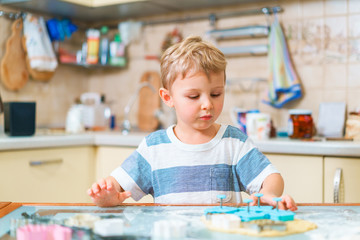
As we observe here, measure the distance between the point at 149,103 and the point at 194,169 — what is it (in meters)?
1.61

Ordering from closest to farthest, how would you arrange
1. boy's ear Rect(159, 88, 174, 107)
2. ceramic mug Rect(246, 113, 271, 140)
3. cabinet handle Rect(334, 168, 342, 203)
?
boy's ear Rect(159, 88, 174, 107) < cabinet handle Rect(334, 168, 342, 203) < ceramic mug Rect(246, 113, 271, 140)

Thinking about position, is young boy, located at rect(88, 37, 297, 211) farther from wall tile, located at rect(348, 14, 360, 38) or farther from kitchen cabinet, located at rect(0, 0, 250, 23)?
kitchen cabinet, located at rect(0, 0, 250, 23)

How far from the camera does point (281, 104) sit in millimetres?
2334

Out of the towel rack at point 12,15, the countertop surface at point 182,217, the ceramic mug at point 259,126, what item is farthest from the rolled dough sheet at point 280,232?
the towel rack at point 12,15

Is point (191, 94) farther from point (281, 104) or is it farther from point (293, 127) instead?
point (281, 104)

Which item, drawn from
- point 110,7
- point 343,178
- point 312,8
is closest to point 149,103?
point 110,7

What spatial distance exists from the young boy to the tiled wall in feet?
3.87

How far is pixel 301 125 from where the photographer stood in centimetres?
204

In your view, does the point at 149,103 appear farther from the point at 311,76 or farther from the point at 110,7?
the point at 311,76

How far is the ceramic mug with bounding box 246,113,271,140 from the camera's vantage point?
2.07 m

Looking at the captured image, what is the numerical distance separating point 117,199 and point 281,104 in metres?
1.54

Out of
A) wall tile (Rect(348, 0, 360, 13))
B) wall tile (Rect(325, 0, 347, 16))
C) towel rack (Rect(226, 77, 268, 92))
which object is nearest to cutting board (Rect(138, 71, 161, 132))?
towel rack (Rect(226, 77, 268, 92))

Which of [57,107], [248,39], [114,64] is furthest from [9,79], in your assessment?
[248,39]

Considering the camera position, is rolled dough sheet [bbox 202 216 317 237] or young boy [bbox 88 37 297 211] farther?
young boy [bbox 88 37 297 211]
